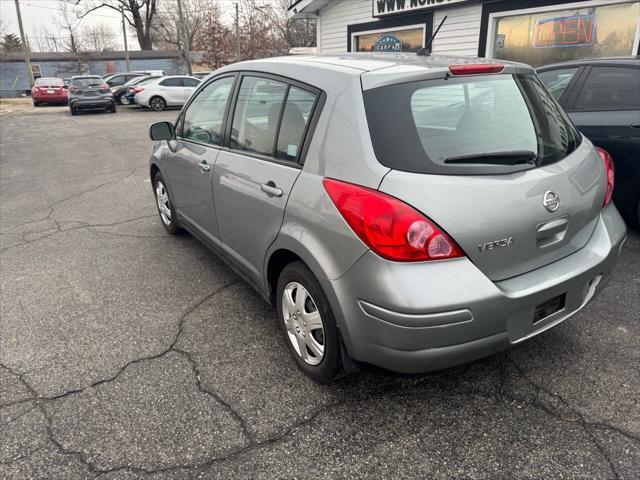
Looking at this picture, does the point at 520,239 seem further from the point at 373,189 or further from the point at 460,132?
the point at 373,189

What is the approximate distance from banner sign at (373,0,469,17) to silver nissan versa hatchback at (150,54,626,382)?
335 inches

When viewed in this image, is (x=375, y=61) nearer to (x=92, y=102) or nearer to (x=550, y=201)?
(x=550, y=201)

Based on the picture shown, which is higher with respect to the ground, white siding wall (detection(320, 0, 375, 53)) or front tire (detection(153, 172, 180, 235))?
white siding wall (detection(320, 0, 375, 53))

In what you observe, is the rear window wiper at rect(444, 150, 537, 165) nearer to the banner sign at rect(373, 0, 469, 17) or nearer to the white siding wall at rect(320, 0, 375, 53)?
the banner sign at rect(373, 0, 469, 17)

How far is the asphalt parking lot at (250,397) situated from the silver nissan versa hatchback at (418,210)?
0.35 meters

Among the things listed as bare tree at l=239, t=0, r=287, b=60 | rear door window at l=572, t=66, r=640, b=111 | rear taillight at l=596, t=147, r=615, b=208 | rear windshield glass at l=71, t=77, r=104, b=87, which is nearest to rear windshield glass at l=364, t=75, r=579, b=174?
rear taillight at l=596, t=147, r=615, b=208

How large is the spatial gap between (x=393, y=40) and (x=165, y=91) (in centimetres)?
1247

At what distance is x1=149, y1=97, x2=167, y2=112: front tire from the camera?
20.7 meters

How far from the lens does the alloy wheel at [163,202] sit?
4651mm

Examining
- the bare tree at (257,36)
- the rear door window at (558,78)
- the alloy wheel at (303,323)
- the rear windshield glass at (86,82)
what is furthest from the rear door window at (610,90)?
the bare tree at (257,36)

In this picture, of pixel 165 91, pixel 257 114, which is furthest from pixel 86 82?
pixel 257 114

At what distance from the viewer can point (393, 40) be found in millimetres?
11703

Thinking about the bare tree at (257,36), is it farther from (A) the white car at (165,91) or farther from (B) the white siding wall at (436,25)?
(B) the white siding wall at (436,25)

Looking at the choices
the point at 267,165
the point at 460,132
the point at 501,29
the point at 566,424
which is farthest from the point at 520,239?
the point at 501,29
